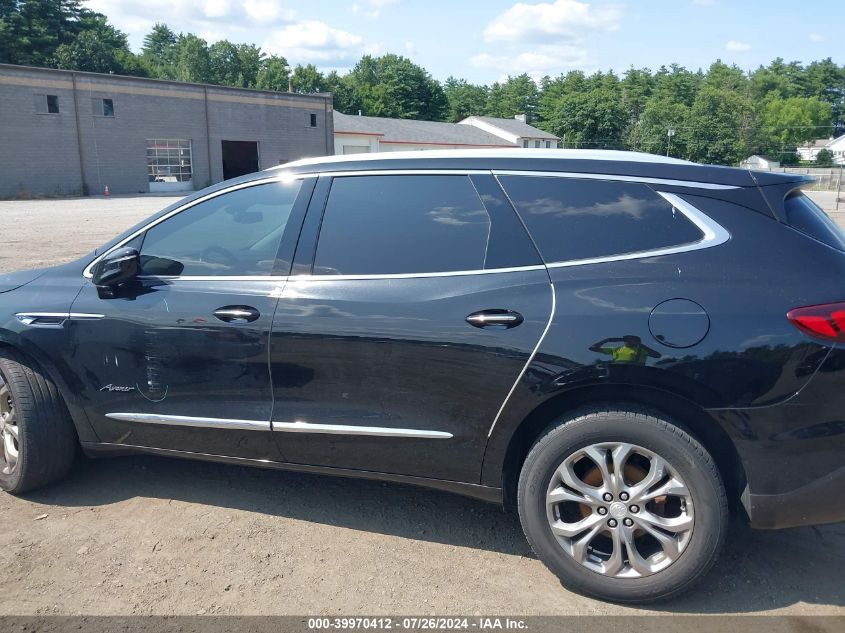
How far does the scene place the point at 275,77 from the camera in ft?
315

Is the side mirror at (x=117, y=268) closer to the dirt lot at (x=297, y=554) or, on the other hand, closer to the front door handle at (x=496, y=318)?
the dirt lot at (x=297, y=554)

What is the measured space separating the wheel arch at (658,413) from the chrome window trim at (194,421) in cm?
123

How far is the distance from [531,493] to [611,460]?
0.37m

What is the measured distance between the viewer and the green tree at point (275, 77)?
9481cm

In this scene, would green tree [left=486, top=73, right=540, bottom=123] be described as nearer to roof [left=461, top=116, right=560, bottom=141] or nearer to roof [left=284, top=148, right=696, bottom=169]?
roof [left=461, top=116, right=560, bottom=141]

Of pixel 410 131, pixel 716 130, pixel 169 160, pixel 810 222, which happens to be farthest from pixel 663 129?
pixel 810 222

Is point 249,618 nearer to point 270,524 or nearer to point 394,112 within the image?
point 270,524

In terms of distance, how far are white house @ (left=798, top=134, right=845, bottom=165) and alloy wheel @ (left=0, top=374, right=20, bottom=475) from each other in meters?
111

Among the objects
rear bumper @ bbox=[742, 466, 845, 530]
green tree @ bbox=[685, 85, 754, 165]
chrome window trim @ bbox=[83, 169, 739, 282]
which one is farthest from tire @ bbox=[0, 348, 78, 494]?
green tree @ bbox=[685, 85, 754, 165]

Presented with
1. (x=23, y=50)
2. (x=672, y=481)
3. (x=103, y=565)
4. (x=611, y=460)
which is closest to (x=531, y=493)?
(x=611, y=460)

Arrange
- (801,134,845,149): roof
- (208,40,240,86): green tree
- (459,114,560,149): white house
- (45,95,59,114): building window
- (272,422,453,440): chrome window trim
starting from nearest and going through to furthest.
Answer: (272,422,453,440): chrome window trim
(45,95,59,114): building window
(459,114,560,149): white house
(208,40,240,86): green tree
(801,134,845,149): roof

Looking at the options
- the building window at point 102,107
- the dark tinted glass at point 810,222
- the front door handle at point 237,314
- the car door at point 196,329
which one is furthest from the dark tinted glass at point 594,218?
the building window at point 102,107

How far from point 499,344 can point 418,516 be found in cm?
126

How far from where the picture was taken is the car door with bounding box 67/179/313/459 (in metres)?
3.53
